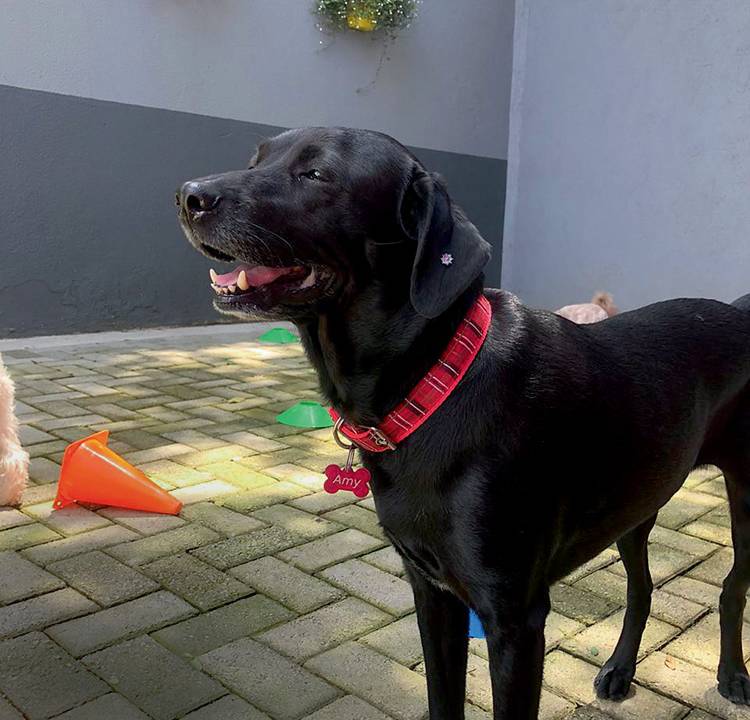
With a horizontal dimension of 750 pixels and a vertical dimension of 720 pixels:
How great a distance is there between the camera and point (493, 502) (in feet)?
5.55

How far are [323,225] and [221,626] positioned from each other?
4.89 ft

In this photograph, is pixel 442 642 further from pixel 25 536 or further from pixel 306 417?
pixel 306 417

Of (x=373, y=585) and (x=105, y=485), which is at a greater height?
(x=105, y=485)

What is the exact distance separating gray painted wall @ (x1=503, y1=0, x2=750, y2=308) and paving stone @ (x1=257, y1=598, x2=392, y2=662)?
7.02m

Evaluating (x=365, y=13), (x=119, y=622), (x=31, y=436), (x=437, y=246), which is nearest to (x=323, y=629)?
(x=119, y=622)

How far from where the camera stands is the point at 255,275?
6.11ft

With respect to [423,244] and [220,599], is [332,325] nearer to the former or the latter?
[423,244]

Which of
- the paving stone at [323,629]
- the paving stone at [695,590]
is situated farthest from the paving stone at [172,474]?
the paving stone at [695,590]

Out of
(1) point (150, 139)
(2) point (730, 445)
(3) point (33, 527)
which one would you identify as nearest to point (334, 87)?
(1) point (150, 139)

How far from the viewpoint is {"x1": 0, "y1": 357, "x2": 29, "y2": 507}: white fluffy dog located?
10.9ft

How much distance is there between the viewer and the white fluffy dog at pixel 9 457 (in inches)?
131

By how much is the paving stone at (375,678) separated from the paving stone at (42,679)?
0.66 metres

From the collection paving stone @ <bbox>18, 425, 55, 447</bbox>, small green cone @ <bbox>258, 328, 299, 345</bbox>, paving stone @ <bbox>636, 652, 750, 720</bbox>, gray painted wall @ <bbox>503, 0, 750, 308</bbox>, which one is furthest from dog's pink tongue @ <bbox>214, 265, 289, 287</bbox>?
gray painted wall @ <bbox>503, 0, 750, 308</bbox>

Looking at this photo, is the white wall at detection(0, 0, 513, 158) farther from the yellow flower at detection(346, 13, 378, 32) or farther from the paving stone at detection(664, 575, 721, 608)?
the paving stone at detection(664, 575, 721, 608)
